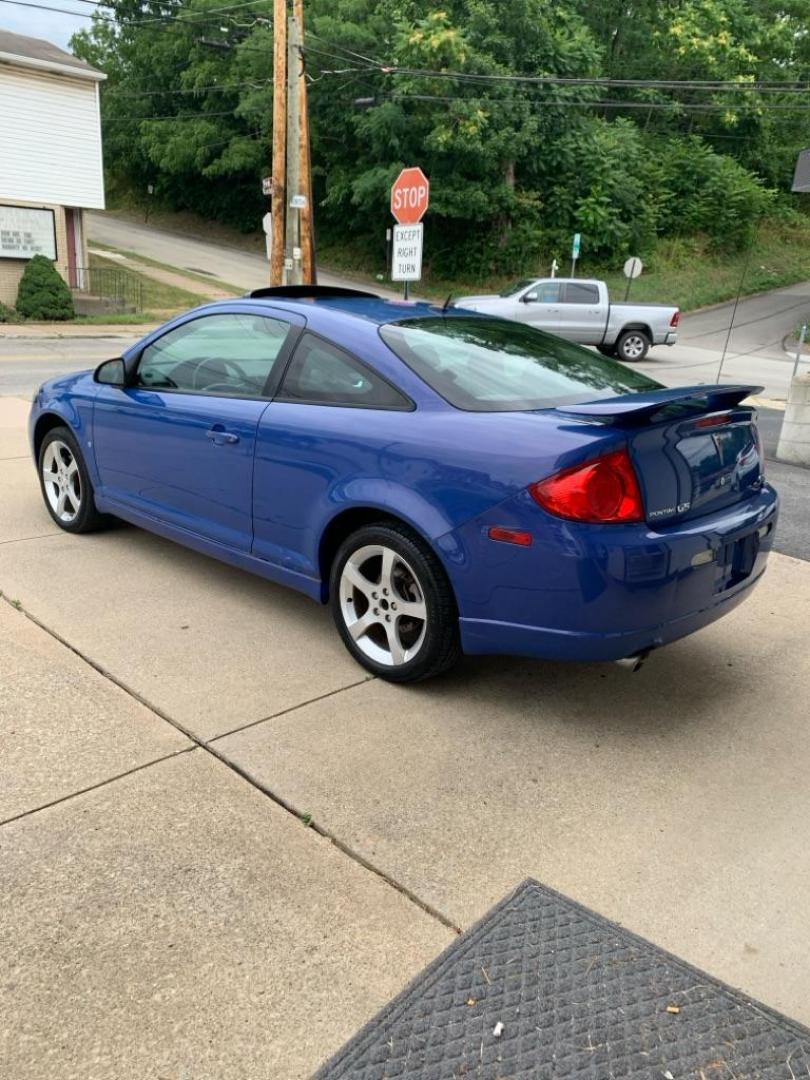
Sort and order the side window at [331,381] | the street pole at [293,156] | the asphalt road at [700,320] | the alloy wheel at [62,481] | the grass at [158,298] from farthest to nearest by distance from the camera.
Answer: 1. the grass at [158,298]
2. the asphalt road at [700,320]
3. the street pole at [293,156]
4. the alloy wheel at [62,481]
5. the side window at [331,381]

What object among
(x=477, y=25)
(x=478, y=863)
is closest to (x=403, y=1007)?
(x=478, y=863)

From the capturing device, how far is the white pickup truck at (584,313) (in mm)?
20969

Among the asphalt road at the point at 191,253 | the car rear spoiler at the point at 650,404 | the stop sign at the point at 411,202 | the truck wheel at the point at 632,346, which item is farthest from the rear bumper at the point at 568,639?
the asphalt road at the point at 191,253

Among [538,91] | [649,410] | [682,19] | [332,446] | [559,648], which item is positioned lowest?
[559,648]

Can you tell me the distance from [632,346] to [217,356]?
18666 millimetres

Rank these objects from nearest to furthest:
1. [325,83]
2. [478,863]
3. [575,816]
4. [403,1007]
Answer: [403,1007] → [478,863] → [575,816] → [325,83]

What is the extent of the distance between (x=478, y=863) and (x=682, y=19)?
4499 centimetres

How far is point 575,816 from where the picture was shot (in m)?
2.91

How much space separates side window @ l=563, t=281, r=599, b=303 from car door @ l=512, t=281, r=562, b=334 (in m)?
0.22

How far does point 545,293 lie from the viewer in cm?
2109

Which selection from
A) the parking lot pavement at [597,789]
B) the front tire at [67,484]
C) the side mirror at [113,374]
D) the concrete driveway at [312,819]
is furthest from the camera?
the front tire at [67,484]

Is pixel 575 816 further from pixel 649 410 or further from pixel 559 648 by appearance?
pixel 649 410

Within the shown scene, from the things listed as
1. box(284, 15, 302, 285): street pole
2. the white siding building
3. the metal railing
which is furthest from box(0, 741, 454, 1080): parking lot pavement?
the white siding building

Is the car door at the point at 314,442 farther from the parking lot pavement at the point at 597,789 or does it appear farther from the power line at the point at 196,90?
the power line at the point at 196,90
